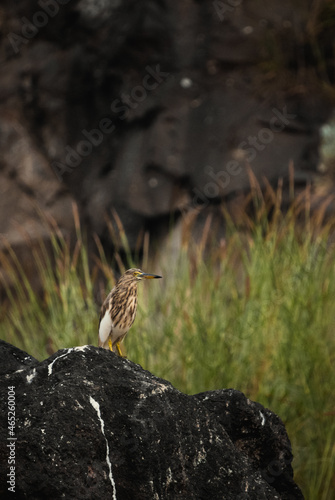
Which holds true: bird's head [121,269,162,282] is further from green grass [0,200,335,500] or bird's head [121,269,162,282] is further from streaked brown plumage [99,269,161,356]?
green grass [0,200,335,500]

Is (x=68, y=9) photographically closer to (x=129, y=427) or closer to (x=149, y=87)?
(x=149, y=87)

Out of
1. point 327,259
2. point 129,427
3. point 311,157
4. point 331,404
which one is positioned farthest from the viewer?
point 311,157

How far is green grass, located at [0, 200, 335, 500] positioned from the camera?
403 cm

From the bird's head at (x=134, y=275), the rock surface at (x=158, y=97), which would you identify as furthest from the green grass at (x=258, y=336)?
the rock surface at (x=158, y=97)

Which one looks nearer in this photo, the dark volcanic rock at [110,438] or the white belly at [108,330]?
the dark volcanic rock at [110,438]

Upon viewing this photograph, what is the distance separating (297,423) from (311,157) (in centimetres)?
395

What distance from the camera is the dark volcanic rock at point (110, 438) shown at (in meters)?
2.09

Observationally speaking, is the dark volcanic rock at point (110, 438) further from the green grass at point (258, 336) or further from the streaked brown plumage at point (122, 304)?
the green grass at point (258, 336)

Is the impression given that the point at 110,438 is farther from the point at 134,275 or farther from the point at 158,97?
the point at 158,97

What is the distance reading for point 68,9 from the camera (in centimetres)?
769

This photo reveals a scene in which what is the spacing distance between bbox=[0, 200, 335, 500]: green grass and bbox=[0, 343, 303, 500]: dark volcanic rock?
63.8 inches

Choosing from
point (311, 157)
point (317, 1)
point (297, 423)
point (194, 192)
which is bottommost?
point (297, 423)

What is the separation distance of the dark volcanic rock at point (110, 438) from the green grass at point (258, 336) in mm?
1621

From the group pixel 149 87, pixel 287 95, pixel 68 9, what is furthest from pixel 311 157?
pixel 68 9
